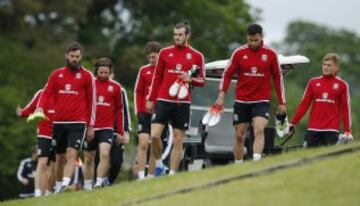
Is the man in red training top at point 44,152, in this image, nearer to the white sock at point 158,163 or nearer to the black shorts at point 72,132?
the black shorts at point 72,132

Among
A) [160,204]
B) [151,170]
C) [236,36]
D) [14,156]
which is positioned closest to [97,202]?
[160,204]

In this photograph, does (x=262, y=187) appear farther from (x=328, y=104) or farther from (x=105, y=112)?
(x=105, y=112)

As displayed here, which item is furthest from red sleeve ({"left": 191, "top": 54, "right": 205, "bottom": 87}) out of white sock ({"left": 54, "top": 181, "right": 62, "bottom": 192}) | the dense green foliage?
the dense green foliage

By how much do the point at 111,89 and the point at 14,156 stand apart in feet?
130

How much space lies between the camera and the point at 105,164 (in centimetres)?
2388

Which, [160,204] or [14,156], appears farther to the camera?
[14,156]

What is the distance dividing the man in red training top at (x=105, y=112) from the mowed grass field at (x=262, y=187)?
103 inches

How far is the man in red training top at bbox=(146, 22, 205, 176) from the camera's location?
73.2 ft

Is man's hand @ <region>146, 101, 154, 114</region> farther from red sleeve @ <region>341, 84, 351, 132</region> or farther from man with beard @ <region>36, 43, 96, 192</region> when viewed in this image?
red sleeve @ <region>341, 84, 351, 132</region>

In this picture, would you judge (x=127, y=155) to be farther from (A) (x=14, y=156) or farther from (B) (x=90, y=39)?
(B) (x=90, y=39)

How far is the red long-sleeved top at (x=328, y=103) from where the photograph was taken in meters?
23.5

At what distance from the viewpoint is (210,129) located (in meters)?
29.0

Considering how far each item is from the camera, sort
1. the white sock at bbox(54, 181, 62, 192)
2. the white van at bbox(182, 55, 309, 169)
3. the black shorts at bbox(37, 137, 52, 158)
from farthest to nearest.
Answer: the white van at bbox(182, 55, 309, 169), the black shorts at bbox(37, 137, 52, 158), the white sock at bbox(54, 181, 62, 192)

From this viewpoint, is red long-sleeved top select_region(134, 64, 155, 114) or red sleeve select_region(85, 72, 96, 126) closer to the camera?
red sleeve select_region(85, 72, 96, 126)
